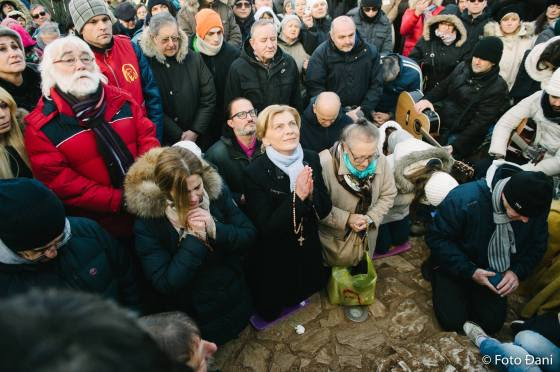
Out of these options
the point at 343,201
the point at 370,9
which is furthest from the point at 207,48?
the point at 370,9

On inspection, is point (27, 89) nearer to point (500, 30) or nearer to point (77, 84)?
point (77, 84)

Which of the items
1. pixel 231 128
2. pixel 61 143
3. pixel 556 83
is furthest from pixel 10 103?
pixel 556 83

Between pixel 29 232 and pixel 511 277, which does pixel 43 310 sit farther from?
pixel 511 277

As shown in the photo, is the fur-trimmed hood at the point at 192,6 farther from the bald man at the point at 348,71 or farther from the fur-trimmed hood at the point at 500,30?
the fur-trimmed hood at the point at 500,30

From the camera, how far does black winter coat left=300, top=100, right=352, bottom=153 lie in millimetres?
4152

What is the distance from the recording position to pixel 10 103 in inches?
110

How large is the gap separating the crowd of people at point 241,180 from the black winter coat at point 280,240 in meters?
0.01

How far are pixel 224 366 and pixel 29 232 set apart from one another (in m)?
2.02

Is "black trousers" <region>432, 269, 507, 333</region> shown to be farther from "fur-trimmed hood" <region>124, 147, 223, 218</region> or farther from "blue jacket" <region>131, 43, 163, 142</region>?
"blue jacket" <region>131, 43, 163, 142</region>

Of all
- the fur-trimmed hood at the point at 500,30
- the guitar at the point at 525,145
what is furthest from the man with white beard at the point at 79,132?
the fur-trimmed hood at the point at 500,30

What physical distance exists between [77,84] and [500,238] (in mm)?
3894

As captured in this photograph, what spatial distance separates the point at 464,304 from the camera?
11.6ft

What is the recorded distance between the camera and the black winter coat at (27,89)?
3.32 metres

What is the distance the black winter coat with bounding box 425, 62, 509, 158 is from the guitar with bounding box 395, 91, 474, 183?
29cm
